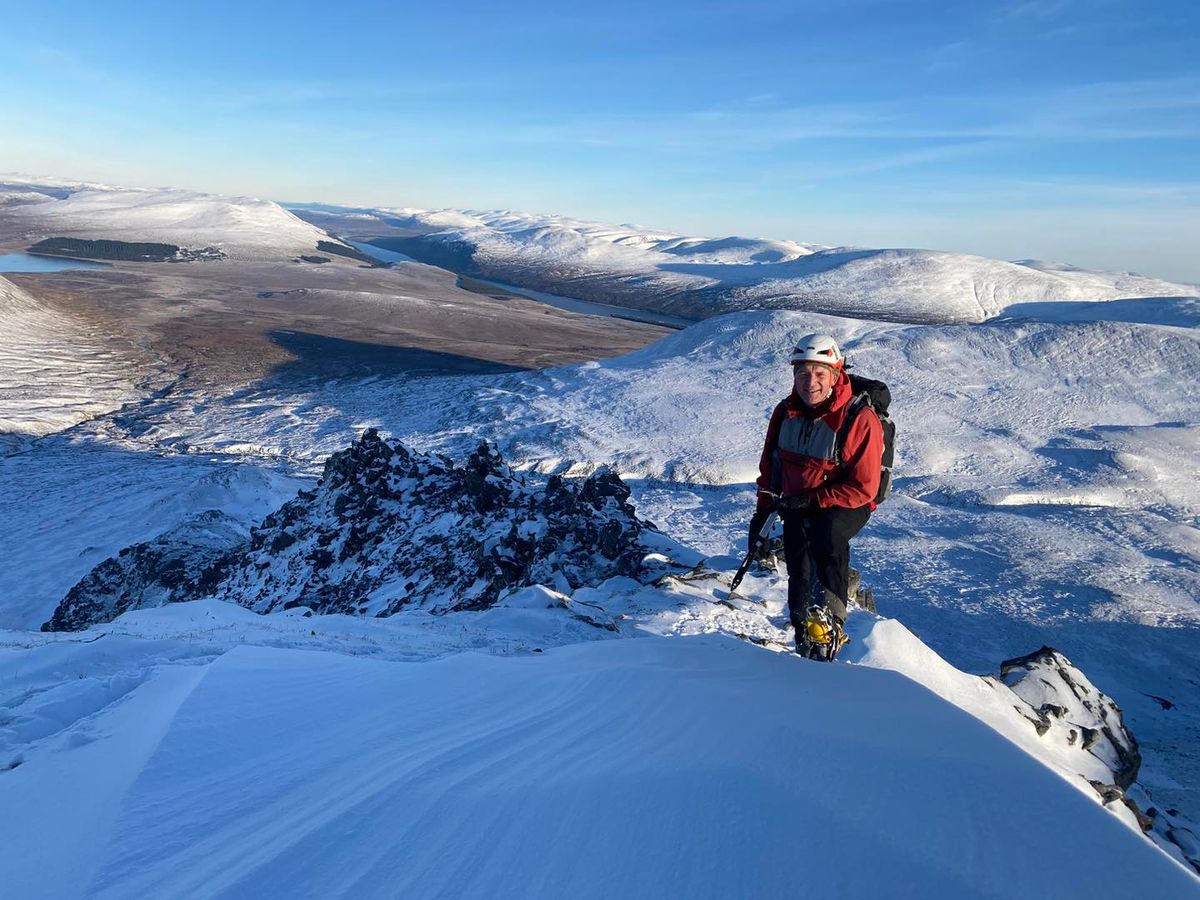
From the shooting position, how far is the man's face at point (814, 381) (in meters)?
4.57

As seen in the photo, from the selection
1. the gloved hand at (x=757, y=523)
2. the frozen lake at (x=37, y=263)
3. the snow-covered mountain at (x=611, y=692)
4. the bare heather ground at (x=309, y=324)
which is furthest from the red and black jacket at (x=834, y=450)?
the frozen lake at (x=37, y=263)

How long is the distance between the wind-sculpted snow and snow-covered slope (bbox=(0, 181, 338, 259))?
254 feet

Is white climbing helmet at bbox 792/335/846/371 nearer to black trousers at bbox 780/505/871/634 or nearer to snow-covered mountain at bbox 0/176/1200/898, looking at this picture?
black trousers at bbox 780/505/871/634

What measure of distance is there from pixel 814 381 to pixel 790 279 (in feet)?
252

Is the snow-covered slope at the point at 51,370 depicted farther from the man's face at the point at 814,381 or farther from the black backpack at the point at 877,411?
the black backpack at the point at 877,411

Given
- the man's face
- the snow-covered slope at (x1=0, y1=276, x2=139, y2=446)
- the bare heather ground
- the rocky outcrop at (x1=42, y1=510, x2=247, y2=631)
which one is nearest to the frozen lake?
the bare heather ground

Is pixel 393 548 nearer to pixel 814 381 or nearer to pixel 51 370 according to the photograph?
pixel 814 381

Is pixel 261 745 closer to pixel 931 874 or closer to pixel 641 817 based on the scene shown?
pixel 641 817

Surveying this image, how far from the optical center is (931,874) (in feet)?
7.20

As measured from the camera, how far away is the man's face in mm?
4570

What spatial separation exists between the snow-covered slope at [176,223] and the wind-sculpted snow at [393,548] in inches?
3050

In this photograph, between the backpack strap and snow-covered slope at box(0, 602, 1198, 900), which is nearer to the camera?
snow-covered slope at box(0, 602, 1198, 900)

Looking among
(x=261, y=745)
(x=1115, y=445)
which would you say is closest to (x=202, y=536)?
(x=261, y=745)

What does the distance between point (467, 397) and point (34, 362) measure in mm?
17326
